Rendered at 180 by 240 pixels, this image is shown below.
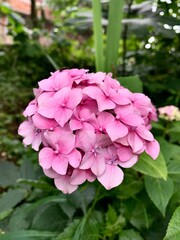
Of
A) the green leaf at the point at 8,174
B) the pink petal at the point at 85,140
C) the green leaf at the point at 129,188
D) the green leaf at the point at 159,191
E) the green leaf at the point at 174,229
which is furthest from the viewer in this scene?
the green leaf at the point at 8,174

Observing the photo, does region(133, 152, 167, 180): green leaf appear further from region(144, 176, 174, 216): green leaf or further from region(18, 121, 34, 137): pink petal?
region(18, 121, 34, 137): pink petal

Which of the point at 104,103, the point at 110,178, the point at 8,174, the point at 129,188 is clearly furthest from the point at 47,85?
the point at 8,174

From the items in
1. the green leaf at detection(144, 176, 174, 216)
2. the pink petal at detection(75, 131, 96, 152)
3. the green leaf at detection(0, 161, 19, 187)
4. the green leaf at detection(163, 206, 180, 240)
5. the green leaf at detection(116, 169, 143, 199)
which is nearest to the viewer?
the green leaf at detection(163, 206, 180, 240)

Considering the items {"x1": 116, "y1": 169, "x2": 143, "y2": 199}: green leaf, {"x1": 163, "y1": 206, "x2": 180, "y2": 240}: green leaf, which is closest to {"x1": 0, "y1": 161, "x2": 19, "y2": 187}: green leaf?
{"x1": 116, "y1": 169, "x2": 143, "y2": 199}: green leaf

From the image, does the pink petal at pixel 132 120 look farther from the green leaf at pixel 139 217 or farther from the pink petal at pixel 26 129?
the green leaf at pixel 139 217

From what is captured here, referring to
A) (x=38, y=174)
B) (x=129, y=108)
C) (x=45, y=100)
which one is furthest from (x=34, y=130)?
(x=38, y=174)

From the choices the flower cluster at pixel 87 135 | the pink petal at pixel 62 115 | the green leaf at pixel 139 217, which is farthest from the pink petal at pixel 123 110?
the green leaf at pixel 139 217
